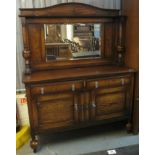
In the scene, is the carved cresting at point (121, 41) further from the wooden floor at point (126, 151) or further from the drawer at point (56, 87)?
the wooden floor at point (126, 151)

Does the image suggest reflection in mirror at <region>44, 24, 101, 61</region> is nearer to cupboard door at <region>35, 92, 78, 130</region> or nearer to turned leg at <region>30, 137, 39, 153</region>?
cupboard door at <region>35, 92, 78, 130</region>

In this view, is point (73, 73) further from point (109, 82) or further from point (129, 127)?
point (129, 127)

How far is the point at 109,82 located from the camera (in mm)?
2197

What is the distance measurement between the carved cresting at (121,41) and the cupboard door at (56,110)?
77 cm

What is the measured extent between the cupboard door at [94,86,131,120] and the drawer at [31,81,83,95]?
243mm

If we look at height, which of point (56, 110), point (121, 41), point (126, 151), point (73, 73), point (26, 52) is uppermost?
point (121, 41)

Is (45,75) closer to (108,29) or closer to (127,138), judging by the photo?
(108,29)

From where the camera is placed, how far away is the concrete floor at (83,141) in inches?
85.5

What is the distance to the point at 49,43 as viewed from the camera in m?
2.29

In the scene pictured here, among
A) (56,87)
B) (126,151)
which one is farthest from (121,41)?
(126,151)

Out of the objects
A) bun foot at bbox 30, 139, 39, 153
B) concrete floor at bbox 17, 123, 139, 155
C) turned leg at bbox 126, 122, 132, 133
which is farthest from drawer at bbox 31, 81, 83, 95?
turned leg at bbox 126, 122, 132, 133

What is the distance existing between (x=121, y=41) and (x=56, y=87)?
0.99m

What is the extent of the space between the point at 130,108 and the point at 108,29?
0.97m
